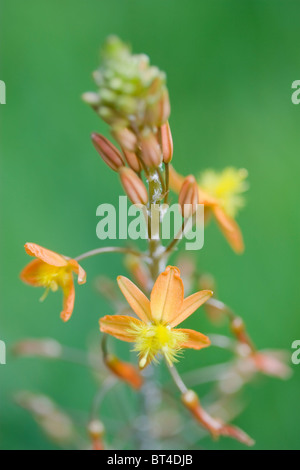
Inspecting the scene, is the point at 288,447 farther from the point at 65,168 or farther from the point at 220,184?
the point at 65,168

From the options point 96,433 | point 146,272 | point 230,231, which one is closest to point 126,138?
point 230,231

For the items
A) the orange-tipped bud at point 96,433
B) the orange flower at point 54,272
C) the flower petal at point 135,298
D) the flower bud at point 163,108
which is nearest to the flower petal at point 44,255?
the orange flower at point 54,272

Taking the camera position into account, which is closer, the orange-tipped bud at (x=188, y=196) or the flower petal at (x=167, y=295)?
the flower petal at (x=167, y=295)

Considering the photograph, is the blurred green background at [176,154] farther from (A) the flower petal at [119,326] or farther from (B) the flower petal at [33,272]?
(A) the flower petal at [119,326]

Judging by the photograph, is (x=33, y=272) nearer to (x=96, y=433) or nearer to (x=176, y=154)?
(x=96, y=433)

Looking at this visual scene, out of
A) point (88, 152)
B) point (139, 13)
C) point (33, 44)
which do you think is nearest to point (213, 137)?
point (88, 152)
